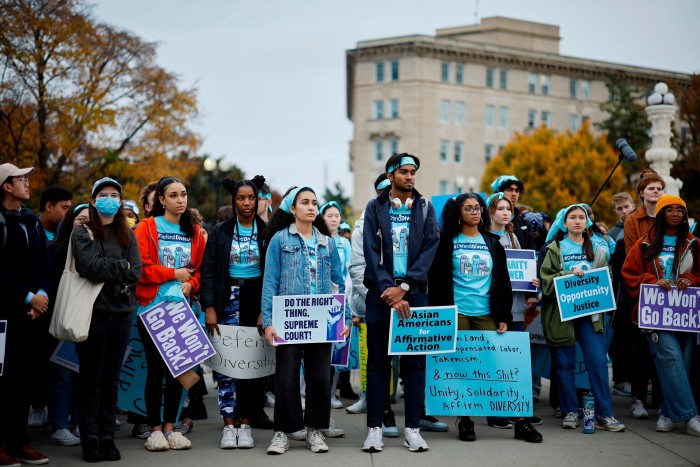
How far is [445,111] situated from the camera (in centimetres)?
7188

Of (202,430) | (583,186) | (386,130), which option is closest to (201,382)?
(202,430)

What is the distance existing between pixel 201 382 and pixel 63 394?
Result: 6.87 ft

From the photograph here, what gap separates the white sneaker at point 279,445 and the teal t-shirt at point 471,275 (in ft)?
6.63

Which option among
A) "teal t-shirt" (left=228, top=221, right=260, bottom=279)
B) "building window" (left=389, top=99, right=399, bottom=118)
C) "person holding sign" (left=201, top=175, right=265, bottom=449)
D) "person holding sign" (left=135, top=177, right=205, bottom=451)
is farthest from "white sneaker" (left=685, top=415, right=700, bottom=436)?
"building window" (left=389, top=99, right=399, bottom=118)

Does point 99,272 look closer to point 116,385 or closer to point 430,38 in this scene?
point 116,385

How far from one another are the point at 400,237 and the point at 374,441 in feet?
5.87

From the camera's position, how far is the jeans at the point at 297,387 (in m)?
6.56

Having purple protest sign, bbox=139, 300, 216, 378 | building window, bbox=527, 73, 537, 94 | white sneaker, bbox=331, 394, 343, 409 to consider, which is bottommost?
white sneaker, bbox=331, 394, 343, 409

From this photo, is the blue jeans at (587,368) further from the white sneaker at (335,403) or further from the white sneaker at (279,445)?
the white sneaker at (279,445)

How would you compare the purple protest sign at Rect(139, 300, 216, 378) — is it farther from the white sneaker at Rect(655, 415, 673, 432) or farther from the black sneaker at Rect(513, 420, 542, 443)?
the white sneaker at Rect(655, 415, 673, 432)

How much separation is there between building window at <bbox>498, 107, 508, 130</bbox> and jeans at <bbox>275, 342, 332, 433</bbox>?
69644 millimetres

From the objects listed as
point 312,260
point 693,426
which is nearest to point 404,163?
point 312,260

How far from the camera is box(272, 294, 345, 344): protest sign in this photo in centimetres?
660

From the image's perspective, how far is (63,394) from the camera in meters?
7.14
